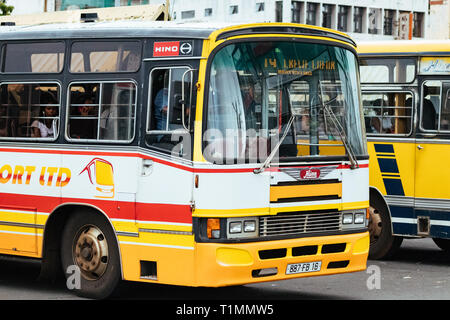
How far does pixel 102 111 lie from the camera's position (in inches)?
464

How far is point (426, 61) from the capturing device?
15.9 meters

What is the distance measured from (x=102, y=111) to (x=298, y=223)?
8.02 feet

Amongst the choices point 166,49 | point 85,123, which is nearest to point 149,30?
point 166,49

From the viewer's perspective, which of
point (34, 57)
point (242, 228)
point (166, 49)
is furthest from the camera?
point (34, 57)

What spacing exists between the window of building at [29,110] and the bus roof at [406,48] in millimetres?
6023

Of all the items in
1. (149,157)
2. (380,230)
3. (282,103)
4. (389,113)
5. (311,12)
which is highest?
(311,12)

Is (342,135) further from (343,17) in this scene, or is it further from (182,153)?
(343,17)

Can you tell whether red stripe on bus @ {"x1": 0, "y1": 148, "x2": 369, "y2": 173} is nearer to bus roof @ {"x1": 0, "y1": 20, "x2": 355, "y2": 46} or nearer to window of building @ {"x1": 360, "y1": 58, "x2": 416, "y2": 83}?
bus roof @ {"x1": 0, "y1": 20, "x2": 355, "y2": 46}

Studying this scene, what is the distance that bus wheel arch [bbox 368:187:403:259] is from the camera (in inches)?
631

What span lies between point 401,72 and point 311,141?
5.06m

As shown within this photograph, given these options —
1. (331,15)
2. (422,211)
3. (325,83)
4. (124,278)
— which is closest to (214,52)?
→ (325,83)

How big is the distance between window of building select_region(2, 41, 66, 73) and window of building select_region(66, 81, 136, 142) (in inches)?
16.9

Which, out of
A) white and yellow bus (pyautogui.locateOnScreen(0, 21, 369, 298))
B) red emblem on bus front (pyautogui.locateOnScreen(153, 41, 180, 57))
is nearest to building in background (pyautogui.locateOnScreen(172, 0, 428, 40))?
white and yellow bus (pyautogui.locateOnScreen(0, 21, 369, 298))

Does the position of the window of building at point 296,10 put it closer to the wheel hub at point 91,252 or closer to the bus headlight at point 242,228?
the wheel hub at point 91,252
